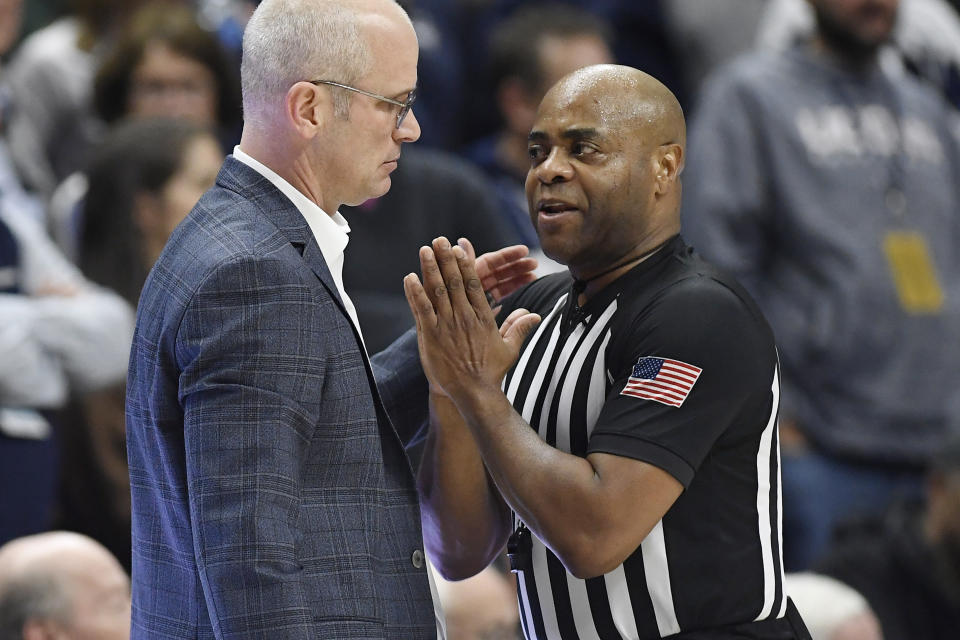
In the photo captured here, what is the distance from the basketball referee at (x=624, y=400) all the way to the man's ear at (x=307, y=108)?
0.91 feet

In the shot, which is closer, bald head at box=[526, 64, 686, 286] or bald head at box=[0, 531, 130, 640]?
bald head at box=[526, 64, 686, 286]

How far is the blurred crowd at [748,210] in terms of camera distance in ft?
14.4

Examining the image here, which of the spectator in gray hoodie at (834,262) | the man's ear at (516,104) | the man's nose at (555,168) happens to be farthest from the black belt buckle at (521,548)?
the man's ear at (516,104)

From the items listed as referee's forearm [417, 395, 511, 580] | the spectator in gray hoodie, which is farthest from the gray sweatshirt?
referee's forearm [417, 395, 511, 580]

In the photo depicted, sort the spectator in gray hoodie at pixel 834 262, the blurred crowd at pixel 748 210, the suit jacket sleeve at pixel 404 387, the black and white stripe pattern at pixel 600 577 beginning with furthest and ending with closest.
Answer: the spectator in gray hoodie at pixel 834 262 → the blurred crowd at pixel 748 210 → the suit jacket sleeve at pixel 404 387 → the black and white stripe pattern at pixel 600 577

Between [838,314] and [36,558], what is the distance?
3040 millimetres

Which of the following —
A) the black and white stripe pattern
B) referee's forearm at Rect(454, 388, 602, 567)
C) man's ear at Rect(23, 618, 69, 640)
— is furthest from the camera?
man's ear at Rect(23, 618, 69, 640)

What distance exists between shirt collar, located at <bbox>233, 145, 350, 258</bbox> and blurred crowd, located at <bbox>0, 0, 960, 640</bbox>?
1.72 m

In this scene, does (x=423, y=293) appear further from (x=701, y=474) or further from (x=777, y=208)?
(x=777, y=208)

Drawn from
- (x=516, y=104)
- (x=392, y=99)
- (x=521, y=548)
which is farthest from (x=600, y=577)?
(x=516, y=104)

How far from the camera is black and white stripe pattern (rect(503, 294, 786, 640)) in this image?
8.26 feet

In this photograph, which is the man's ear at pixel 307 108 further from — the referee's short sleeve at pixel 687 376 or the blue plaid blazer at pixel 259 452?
the referee's short sleeve at pixel 687 376

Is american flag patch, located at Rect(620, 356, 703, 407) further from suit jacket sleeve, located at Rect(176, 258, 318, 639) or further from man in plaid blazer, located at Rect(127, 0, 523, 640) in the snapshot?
suit jacket sleeve, located at Rect(176, 258, 318, 639)

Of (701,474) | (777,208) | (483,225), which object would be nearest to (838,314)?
(777,208)
